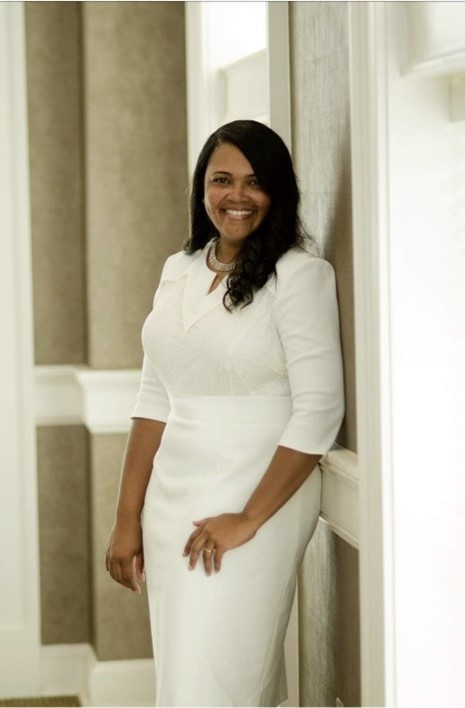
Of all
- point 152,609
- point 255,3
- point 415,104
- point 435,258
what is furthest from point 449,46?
point 255,3

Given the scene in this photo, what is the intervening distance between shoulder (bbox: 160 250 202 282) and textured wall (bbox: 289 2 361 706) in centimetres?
25

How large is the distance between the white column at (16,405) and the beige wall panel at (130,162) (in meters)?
0.29

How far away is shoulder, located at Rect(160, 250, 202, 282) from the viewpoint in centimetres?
214

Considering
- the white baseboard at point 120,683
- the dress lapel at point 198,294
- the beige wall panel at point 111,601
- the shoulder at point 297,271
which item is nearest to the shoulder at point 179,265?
the dress lapel at point 198,294

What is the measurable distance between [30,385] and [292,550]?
1.96m

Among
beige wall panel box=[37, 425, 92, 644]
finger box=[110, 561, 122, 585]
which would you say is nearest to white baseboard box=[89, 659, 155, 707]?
beige wall panel box=[37, 425, 92, 644]

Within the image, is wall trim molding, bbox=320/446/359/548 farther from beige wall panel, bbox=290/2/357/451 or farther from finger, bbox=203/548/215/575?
finger, bbox=203/548/215/575

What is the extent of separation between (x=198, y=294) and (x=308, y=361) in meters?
0.27

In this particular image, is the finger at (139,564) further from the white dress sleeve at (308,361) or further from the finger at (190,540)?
the white dress sleeve at (308,361)

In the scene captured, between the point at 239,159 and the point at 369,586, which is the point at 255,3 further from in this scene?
the point at 369,586

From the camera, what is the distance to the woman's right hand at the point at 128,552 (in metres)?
2.18

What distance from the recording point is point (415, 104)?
5.54ft

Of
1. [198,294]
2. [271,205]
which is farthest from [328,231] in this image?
[198,294]

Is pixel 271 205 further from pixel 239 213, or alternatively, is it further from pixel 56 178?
pixel 56 178
